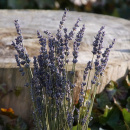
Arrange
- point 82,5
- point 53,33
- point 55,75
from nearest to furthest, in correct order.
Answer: point 55,75
point 53,33
point 82,5

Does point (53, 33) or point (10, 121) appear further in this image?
point (53, 33)

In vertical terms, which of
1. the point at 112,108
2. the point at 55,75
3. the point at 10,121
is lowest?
the point at 10,121

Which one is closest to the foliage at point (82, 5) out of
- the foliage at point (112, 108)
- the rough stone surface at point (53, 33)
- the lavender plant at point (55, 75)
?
the rough stone surface at point (53, 33)

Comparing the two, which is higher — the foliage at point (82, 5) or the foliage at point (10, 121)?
Result: the foliage at point (82, 5)

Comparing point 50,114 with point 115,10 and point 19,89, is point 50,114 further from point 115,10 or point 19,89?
point 115,10

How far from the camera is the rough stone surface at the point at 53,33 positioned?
6.15ft

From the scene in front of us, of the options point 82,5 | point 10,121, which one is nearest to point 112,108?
point 10,121

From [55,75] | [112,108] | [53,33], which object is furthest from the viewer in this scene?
[53,33]

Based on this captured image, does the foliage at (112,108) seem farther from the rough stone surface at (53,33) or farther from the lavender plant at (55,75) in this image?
the lavender plant at (55,75)

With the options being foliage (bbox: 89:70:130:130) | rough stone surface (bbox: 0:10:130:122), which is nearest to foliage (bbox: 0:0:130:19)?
rough stone surface (bbox: 0:10:130:122)

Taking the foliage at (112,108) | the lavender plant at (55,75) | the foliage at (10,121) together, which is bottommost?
the foliage at (10,121)

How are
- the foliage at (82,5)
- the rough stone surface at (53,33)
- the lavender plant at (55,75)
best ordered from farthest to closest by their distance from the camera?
the foliage at (82,5) < the rough stone surface at (53,33) < the lavender plant at (55,75)

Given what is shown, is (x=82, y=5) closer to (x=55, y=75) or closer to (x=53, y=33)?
(x=53, y=33)

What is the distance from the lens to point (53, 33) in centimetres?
235
